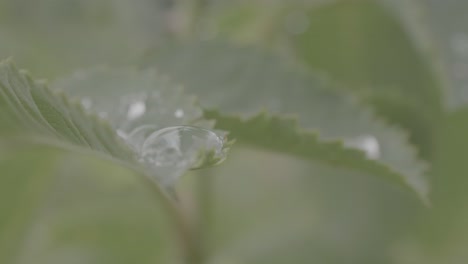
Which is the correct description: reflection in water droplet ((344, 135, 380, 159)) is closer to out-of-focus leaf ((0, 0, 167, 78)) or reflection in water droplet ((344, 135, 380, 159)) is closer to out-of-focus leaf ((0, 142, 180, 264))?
out-of-focus leaf ((0, 142, 180, 264))

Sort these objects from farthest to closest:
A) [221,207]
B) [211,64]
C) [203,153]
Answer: [221,207]
[211,64]
[203,153]

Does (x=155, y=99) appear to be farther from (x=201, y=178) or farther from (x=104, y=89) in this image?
(x=201, y=178)

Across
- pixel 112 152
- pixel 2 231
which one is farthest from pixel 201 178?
pixel 112 152

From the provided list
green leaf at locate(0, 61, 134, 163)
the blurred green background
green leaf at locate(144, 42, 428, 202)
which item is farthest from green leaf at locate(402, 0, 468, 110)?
green leaf at locate(0, 61, 134, 163)

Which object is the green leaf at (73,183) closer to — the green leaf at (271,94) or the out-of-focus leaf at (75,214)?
the out-of-focus leaf at (75,214)

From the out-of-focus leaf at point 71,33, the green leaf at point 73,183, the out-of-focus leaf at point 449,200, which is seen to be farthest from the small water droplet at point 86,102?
the out-of-focus leaf at point 449,200
